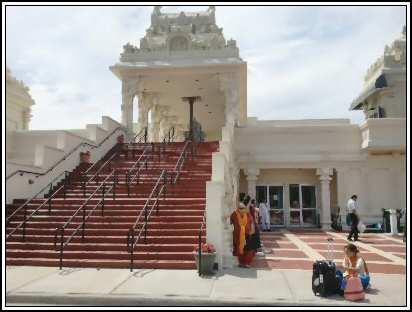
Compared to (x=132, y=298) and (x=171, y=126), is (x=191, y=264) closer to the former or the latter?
(x=132, y=298)

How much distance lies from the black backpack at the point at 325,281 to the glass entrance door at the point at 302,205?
44.6 feet

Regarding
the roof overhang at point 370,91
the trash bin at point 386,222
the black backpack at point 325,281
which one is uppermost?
the roof overhang at point 370,91

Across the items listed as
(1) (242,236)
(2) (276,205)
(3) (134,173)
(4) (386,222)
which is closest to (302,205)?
(2) (276,205)

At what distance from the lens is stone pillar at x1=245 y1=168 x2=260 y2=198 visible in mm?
20312

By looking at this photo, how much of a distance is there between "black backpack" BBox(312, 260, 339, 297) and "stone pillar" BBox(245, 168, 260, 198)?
12.6 m

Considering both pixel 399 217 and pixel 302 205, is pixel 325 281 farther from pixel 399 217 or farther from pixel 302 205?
pixel 302 205

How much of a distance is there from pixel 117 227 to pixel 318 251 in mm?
5960

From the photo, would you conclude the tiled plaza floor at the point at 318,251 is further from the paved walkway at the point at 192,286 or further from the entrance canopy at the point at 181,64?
the entrance canopy at the point at 181,64

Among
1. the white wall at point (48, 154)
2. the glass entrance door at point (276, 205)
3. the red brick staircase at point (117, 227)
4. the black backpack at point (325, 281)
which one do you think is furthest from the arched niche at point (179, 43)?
the black backpack at point (325, 281)

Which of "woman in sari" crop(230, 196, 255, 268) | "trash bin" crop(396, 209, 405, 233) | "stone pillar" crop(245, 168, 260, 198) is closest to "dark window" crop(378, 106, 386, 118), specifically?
"trash bin" crop(396, 209, 405, 233)

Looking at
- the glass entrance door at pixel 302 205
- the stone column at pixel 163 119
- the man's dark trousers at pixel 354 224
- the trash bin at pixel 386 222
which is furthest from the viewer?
the stone column at pixel 163 119

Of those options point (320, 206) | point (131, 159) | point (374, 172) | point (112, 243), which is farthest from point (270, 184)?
point (112, 243)

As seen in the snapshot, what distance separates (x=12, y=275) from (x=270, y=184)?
14.3 meters

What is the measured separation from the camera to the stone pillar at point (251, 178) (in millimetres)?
20312
